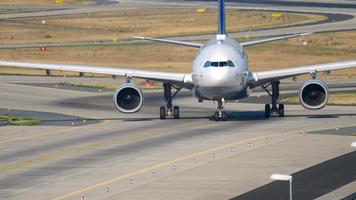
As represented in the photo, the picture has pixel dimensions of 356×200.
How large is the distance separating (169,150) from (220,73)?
8.38 metres

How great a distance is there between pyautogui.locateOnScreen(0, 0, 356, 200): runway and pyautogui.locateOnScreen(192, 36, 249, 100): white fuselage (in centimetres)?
195

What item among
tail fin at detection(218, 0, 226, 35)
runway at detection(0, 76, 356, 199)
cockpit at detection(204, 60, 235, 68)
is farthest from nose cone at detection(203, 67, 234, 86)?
tail fin at detection(218, 0, 226, 35)

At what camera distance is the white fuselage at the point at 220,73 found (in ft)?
241

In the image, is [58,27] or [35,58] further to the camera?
[58,27]

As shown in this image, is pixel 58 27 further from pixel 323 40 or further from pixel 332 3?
pixel 332 3

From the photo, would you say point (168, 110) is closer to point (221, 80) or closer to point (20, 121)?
point (221, 80)

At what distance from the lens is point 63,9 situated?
185m

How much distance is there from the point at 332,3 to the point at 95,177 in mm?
137596

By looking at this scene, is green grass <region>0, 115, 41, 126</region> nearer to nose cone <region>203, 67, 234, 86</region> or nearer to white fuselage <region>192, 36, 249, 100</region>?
white fuselage <region>192, 36, 249, 100</region>

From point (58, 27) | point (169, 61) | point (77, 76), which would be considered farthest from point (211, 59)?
point (58, 27)

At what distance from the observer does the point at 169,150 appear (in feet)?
218

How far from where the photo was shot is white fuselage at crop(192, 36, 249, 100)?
7331 centimetres

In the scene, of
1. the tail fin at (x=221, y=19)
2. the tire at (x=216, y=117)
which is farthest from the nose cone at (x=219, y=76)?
the tail fin at (x=221, y=19)

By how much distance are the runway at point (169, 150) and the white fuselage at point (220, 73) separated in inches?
76.8
